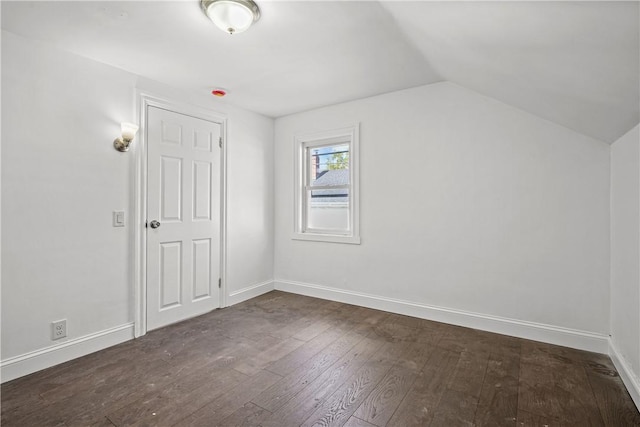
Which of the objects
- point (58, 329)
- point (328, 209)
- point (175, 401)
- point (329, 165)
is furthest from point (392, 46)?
point (58, 329)

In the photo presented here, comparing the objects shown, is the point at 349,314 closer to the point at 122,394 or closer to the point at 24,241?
the point at 122,394

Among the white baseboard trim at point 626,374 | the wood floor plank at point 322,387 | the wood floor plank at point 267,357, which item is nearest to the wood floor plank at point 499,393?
the white baseboard trim at point 626,374

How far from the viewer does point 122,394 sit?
189 cm

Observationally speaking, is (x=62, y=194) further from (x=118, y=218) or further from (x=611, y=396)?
(x=611, y=396)

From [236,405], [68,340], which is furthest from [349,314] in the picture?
[68,340]

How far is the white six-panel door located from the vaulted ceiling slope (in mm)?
517

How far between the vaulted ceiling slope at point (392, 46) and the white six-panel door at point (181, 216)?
52 cm

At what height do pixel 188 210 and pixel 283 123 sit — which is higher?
pixel 283 123

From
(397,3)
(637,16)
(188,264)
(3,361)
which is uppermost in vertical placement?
(397,3)

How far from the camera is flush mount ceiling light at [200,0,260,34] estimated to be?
5.70 ft

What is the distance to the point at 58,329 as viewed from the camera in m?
2.28

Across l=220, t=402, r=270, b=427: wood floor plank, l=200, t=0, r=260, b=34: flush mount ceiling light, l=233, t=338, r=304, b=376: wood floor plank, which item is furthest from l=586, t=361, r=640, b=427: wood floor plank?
l=200, t=0, r=260, b=34: flush mount ceiling light

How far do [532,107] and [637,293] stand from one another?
146cm

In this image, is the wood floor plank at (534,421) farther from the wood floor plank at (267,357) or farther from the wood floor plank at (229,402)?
the wood floor plank at (267,357)
